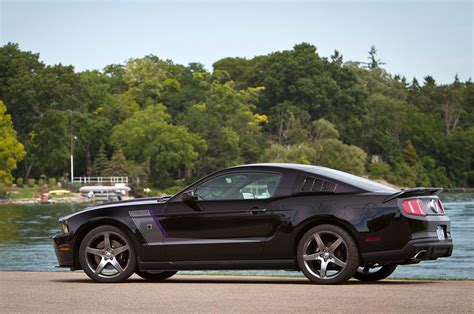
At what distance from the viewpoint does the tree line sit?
4840 inches

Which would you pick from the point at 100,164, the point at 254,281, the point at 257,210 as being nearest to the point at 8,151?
the point at 100,164

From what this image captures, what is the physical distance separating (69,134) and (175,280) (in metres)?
107

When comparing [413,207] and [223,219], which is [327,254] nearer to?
[413,207]

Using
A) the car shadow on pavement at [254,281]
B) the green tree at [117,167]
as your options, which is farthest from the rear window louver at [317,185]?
the green tree at [117,167]

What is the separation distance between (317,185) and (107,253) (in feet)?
8.48

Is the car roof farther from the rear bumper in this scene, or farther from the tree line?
the tree line

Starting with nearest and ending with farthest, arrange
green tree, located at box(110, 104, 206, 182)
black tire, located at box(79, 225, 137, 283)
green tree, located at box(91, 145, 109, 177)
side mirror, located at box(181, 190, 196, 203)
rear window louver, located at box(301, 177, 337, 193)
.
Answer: rear window louver, located at box(301, 177, 337, 193) → side mirror, located at box(181, 190, 196, 203) → black tire, located at box(79, 225, 137, 283) → green tree, located at box(110, 104, 206, 182) → green tree, located at box(91, 145, 109, 177)

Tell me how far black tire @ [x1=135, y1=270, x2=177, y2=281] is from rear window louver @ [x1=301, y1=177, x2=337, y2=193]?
2.19 m

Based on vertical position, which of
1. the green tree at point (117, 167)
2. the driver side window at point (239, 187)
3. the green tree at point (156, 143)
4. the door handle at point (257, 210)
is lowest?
the door handle at point (257, 210)

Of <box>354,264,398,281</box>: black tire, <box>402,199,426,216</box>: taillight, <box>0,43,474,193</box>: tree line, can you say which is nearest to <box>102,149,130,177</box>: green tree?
<box>0,43,474,193</box>: tree line

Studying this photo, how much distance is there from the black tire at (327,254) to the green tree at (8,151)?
9825 centimetres

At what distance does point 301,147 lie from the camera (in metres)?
133

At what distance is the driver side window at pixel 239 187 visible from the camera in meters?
13.5

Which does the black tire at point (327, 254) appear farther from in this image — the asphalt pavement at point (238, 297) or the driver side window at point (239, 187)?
the driver side window at point (239, 187)
